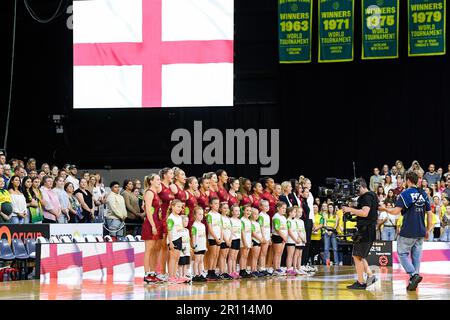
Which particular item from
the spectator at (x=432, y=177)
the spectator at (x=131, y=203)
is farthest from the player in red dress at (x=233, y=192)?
the spectator at (x=432, y=177)

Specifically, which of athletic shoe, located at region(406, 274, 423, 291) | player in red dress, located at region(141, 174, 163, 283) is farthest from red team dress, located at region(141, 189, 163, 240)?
athletic shoe, located at region(406, 274, 423, 291)

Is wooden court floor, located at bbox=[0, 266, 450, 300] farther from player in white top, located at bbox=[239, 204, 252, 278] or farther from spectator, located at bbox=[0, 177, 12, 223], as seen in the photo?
spectator, located at bbox=[0, 177, 12, 223]

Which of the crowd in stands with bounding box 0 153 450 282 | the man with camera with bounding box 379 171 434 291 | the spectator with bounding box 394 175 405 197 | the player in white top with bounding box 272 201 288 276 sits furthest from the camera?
the spectator with bounding box 394 175 405 197

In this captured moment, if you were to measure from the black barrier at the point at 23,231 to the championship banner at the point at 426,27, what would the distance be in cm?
1198

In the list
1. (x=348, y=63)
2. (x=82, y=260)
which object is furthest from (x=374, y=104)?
(x=82, y=260)

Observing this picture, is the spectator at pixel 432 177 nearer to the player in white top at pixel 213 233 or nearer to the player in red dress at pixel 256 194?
the player in red dress at pixel 256 194

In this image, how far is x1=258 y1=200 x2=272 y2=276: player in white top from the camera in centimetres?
1691

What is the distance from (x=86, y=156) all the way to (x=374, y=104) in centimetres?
915

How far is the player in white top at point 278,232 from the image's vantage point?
56.1 feet

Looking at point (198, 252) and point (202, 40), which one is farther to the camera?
point (202, 40)

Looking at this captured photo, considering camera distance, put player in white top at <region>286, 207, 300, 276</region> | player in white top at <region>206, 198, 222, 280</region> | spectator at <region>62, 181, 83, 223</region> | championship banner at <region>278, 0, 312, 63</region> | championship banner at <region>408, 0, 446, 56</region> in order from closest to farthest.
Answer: player in white top at <region>206, 198, 222, 280</region> → player in white top at <region>286, 207, 300, 276</region> → spectator at <region>62, 181, 83, 223</region> → championship banner at <region>408, 0, 446, 56</region> → championship banner at <region>278, 0, 312, 63</region>

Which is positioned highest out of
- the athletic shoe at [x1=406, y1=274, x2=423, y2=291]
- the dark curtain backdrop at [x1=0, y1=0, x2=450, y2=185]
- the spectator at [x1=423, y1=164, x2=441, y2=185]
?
the dark curtain backdrop at [x1=0, y1=0, x2=450, y2=185]
